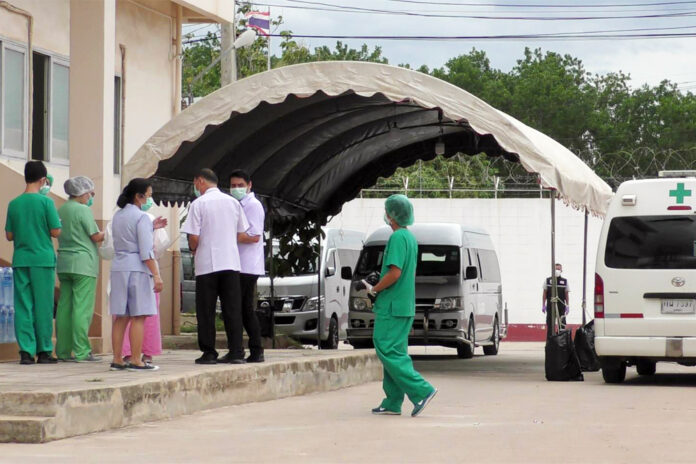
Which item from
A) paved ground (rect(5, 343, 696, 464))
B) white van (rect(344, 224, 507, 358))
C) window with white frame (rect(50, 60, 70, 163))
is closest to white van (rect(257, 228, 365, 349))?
white van (rect(344, 224, 507, 358))

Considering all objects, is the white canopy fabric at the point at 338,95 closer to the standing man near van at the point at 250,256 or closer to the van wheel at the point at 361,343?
the standing man near van at the point at 250,256

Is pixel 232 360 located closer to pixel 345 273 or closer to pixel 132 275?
pixel 132 275

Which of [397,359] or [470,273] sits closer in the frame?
[397,359]

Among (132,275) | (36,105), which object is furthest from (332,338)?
(132,275)

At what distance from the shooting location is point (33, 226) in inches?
552

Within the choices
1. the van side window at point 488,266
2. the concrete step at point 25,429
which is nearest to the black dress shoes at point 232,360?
the concrete step at point 25,429

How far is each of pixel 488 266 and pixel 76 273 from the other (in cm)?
1390

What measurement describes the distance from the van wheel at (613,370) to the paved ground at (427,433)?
105 cm

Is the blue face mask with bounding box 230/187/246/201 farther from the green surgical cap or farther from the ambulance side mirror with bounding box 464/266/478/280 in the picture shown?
the ambulance side mirror with bounding box 464/266/478/280

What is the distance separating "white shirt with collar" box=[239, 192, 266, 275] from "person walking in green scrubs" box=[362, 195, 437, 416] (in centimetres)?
226

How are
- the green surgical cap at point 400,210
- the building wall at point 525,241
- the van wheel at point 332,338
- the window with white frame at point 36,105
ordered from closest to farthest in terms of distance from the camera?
the green surgical cap at point 400,210
the window with white frame at point 36,105
the van wheel at point 332,338
the building wall at point 525,241

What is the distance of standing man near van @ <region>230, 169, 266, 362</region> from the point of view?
14141mm

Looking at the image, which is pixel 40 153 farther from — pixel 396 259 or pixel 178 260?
pixel 396 259

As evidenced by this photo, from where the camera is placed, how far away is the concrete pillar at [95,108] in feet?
55.3
